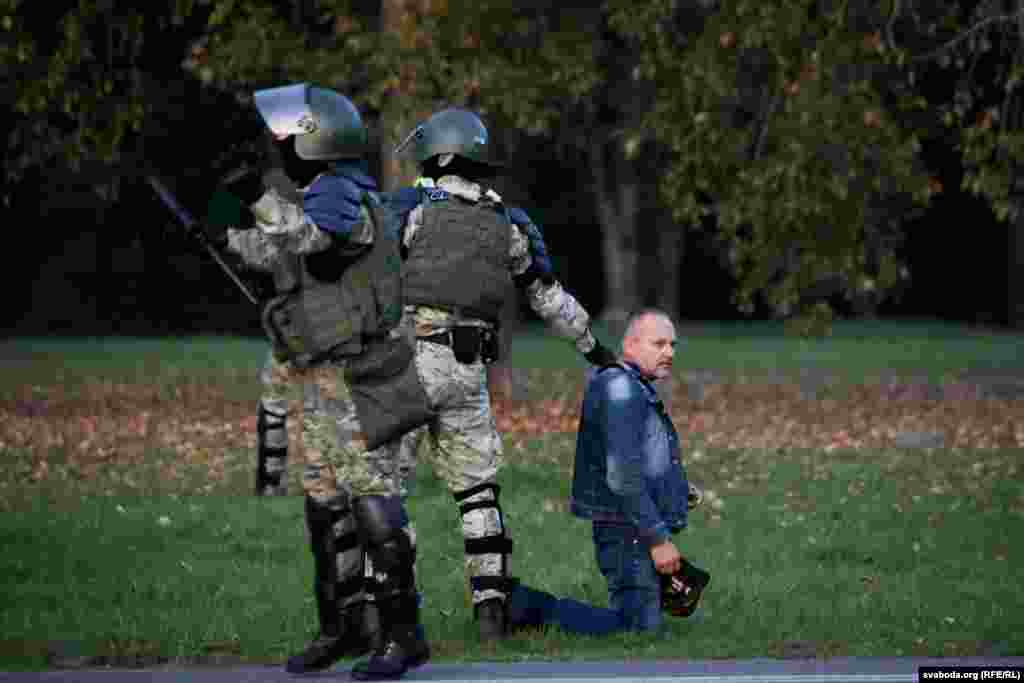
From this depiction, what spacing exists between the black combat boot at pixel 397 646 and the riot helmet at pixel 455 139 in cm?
183

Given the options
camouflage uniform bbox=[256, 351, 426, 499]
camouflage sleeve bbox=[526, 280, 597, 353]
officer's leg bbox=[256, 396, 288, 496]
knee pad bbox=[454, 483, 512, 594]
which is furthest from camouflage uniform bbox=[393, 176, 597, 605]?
officer's leg bbox=[256, 396, 288, 496]

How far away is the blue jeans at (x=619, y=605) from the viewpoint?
7.58 meters

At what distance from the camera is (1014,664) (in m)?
6.87

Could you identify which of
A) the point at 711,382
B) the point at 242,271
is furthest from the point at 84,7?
the point at 242,271

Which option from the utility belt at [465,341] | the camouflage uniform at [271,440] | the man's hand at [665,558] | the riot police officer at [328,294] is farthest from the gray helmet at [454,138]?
the camouflage uniform at [271,440]

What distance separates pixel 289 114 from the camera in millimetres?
6734

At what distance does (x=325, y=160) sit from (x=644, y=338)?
1.54 meters

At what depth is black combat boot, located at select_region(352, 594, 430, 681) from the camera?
6570 mm

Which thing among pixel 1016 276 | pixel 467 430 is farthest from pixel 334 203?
pixel 1016 276

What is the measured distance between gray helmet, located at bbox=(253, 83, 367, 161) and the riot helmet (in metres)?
0.90

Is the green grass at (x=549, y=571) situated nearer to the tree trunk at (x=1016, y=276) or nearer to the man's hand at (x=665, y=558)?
the man's hand at (x=665, y=558)

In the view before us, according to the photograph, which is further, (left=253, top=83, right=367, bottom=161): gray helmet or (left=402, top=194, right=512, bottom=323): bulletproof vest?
(left=402, top=194, right=512, bottom=323): bulletproof vest

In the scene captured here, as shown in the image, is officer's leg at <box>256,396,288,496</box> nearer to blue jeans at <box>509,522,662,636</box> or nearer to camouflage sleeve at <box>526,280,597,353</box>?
camouflage sleeve at <box>526,280,597,353</box>

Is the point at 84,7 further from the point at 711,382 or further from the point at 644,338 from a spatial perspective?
the point at 644,338
